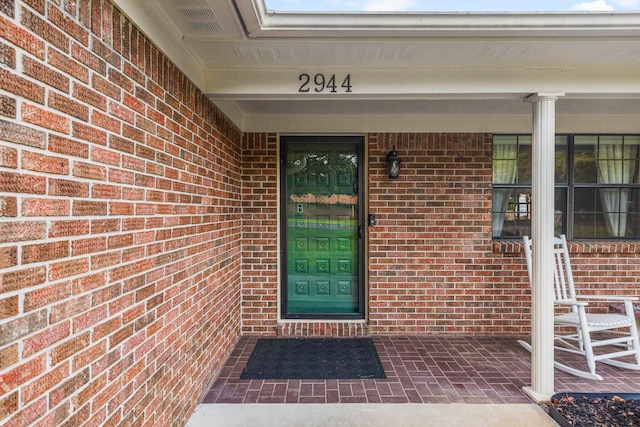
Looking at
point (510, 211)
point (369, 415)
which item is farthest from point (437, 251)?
point (369, 415)

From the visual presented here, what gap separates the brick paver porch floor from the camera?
96.5 inches

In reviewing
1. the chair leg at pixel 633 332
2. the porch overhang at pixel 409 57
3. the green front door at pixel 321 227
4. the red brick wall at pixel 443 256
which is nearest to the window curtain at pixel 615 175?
the porch overhang at pixel 409 57

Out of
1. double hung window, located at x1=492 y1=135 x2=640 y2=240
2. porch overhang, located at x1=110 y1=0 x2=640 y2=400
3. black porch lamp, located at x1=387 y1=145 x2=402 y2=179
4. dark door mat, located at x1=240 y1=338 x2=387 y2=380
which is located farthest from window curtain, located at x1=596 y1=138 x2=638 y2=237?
dark door mat, located at x1=240 y1=338 x2=387 y2=380

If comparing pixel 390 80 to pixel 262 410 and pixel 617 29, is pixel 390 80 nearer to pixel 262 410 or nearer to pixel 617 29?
pixel 617 29

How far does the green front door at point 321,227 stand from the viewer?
12.3 ft

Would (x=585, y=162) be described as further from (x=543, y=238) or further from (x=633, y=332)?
(x=543, y=238)

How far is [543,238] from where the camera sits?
2.43 meters

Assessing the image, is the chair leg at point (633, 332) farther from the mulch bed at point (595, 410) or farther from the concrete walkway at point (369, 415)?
the concrete walkway at point (369, 415)

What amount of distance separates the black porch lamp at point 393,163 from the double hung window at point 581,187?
114 centimetres

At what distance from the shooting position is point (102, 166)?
136 centimetres

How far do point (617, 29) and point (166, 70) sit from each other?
263 centimetres

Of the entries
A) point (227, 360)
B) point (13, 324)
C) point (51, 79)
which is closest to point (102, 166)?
point (51, 79)

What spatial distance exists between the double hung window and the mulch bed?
1710 mm

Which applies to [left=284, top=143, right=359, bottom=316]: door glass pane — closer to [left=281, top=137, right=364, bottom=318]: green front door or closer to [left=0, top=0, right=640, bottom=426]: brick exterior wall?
[left=281, top=137, right=364, bottom=318]: green front door
